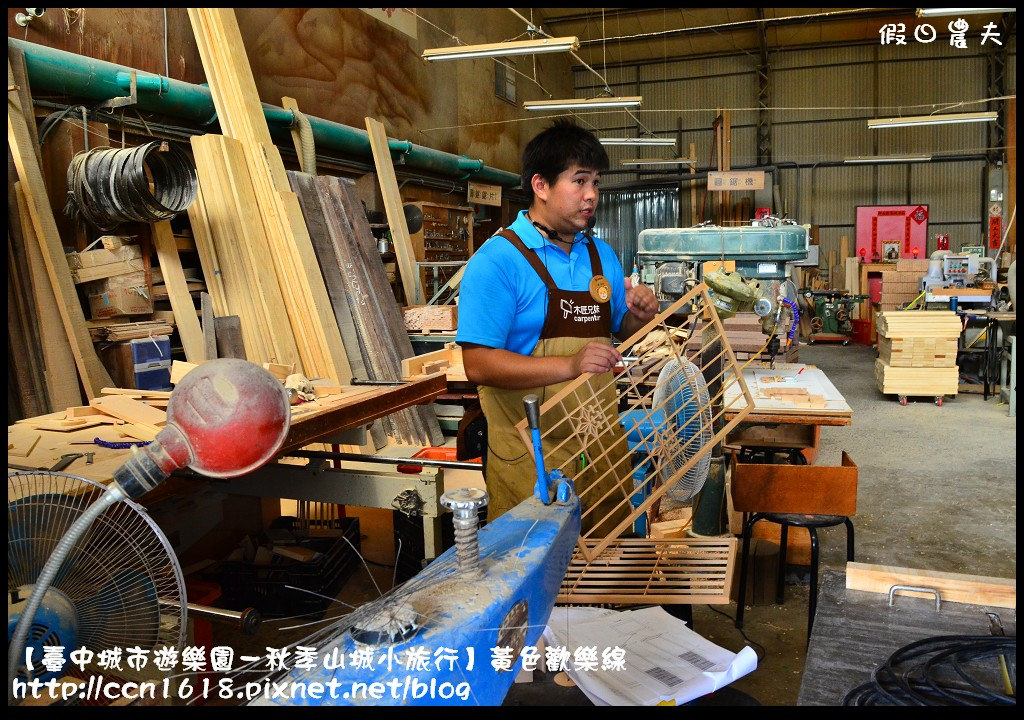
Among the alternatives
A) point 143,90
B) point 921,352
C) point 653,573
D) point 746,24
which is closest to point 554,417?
point 653,573

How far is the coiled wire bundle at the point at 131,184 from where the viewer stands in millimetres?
3969

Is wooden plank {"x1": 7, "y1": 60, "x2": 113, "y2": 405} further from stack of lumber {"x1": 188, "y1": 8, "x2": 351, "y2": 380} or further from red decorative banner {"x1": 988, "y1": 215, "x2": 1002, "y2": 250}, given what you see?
red decorative banner {"x1": 988, "y1": 215, "x2": 1002, "y2": 250}

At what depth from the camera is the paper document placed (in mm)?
1724

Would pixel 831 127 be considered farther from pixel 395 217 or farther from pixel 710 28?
pixel 395 217

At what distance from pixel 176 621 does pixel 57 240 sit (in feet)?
9.97

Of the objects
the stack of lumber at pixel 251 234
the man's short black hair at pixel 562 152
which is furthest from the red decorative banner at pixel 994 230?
the man's short black hair at pixel 562 152

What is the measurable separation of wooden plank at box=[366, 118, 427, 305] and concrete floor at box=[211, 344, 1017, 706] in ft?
11.9

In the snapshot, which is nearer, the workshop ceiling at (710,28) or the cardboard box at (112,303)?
the cardboard box at (112,303)

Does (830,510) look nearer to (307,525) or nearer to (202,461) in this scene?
(307,525)

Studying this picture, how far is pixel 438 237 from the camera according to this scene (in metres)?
9.09

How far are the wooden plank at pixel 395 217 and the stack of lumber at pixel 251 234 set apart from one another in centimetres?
204

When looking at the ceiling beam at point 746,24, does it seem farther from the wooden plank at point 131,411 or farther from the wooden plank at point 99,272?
the wooden plank at point 131,411

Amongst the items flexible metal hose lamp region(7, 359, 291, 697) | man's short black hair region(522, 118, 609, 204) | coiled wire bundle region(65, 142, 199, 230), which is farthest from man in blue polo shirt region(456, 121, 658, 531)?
coiled wire bundle region(65, 142, 199, 230)

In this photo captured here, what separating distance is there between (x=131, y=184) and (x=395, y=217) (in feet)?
12.4
